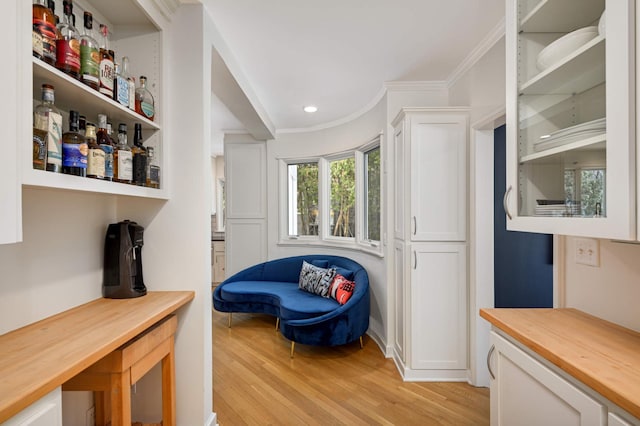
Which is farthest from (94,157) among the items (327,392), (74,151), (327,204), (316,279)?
(327,204)

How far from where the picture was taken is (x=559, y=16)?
130 cm

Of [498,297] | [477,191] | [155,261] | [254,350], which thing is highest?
[477,191]

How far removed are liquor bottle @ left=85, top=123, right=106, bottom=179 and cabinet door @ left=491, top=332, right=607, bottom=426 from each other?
5.62 feet

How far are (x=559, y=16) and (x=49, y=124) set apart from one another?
183 centimetres

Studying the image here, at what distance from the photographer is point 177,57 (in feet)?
6.12

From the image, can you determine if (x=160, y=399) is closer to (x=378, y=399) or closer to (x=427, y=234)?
(x=378, y=399)

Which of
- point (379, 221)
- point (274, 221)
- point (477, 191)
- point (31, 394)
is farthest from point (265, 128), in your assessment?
point (31, 394)

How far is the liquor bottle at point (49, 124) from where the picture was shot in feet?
3.67

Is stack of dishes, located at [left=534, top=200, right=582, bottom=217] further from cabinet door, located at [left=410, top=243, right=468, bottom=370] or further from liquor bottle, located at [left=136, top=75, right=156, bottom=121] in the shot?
liquor bottle, located at [left=136, top=75, right=156, bottom=121]

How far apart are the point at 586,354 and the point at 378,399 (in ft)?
5.54

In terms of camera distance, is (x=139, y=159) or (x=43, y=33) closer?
(x=43, y=33)

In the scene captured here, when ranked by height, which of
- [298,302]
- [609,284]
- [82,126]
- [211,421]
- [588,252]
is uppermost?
[82,126]

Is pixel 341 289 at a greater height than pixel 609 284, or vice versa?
pixel 609 284

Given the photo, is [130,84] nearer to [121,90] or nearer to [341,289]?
[121,90]
